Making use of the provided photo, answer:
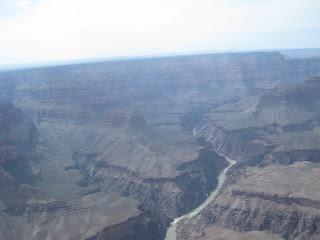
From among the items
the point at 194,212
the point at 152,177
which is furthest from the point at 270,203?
the point at 152,177

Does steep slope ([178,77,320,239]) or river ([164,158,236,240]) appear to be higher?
steep slope ([178,77,320,239])

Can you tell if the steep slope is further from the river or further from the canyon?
the river

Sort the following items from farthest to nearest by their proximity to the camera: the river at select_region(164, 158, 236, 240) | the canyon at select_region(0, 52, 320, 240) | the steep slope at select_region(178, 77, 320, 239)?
1. the river at select_region(164, 158, 236, 240)
2. the canyon at select_region(0, 52, 320, 240)
3. the steep slope at select_region(178, 77, 320, 239)

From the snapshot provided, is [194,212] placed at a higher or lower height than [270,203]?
lower

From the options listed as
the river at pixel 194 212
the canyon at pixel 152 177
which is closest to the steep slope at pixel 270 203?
the canyon at pixel 152 177

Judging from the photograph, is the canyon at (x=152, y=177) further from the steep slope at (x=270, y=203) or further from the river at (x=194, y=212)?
the river at (x=194, y=212)

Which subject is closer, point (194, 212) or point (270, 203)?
point (270, 203)

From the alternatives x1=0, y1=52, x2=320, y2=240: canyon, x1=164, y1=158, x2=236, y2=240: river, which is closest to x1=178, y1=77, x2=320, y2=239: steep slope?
x1=0, y1=52, x2=320, y2=240: canyon

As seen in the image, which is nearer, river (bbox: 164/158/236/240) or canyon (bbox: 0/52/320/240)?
Answer: canyon (bbox: 0/52/320/240)

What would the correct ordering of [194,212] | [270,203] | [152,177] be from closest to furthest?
1. [270,203]
2. [194,212]
3. [152,177]

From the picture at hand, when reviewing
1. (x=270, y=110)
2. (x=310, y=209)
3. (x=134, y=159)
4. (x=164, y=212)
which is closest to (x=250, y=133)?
(x=270, y=110)

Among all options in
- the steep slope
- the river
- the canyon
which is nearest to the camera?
the steep slope

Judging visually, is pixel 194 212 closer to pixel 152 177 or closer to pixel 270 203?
pixel 152 177
